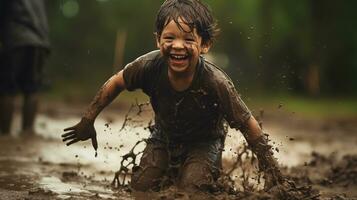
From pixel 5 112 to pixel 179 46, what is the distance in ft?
12.1

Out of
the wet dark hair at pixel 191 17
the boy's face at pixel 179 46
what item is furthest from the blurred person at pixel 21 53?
the boy's face at pixel 179 46

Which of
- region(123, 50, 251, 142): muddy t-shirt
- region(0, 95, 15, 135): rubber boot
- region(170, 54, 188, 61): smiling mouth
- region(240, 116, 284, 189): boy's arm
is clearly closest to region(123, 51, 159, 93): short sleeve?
region(123, 50, 251, 142): muddy t-shirt

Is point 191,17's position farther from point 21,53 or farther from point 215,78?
point 21,53

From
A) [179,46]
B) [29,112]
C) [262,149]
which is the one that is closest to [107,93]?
[179,46]

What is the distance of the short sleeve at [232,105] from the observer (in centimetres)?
379

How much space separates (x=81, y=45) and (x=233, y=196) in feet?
81.9

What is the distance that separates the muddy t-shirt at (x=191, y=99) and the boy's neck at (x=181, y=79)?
0.02 metres

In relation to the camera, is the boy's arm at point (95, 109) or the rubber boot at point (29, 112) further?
the rubber boot at point (29, 112)

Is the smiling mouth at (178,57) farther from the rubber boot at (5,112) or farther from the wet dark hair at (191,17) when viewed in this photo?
the rubber boot at (5,112)

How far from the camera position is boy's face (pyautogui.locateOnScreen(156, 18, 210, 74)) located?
3691 mm

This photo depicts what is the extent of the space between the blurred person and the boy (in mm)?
2858

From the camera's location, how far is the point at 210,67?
394 cm

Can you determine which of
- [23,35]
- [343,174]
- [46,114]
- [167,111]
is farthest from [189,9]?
[46,114]

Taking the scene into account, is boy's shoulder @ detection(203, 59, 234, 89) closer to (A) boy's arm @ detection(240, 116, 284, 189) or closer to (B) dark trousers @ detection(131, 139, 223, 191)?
(A) boy's arm @ detection(240, 116, 284, 189)
